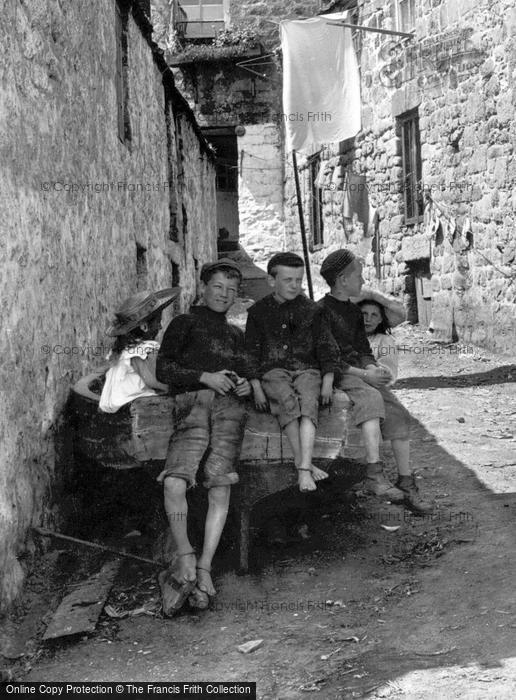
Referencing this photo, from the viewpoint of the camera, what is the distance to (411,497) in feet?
16.4

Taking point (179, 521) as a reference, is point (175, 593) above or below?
below

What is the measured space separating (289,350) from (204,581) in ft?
4.62

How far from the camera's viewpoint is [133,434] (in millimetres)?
4766

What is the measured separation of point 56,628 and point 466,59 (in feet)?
32.4

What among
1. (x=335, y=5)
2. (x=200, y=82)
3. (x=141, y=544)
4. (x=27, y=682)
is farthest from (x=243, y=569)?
(x=200, y=82)

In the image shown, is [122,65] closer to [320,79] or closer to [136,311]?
[136,311]

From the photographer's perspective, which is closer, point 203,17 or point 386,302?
point 386,302

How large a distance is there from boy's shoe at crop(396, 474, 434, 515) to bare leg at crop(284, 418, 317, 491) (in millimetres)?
741

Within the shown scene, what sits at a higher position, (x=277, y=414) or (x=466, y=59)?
(x=466, y=59)

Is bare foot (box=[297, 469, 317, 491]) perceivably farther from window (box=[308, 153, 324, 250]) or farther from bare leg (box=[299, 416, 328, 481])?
window (box=[308, 153, 324, 250])

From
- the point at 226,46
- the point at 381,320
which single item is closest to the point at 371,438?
the point at 381,320

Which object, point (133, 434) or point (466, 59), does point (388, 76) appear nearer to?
point (466, 59)

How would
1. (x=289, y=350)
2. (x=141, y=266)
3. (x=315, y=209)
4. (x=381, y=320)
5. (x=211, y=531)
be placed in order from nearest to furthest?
(x=211, y=531) → (x=289, y=350) → (x=381, y=320) → (x=141, y=266) → (x=315, y=209)

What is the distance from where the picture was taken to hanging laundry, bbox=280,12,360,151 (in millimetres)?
14375
